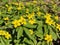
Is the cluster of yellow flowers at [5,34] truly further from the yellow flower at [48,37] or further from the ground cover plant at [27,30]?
the yellow flower at [48,37]

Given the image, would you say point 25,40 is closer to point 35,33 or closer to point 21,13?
point 35,33

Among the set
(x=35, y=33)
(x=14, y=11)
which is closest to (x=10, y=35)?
(x=35, y=33)

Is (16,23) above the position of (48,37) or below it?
above

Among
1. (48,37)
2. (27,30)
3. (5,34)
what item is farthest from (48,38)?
(5,34)

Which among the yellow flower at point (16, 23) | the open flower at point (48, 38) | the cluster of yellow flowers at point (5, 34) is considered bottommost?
the open flower at point (48, 38)

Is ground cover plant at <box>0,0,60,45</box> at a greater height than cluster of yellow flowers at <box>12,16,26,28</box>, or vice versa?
cluster of yellow flowers at <box>12,16,26,28</box>

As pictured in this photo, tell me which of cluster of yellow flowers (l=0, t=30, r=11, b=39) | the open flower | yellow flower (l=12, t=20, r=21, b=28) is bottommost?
the open flower

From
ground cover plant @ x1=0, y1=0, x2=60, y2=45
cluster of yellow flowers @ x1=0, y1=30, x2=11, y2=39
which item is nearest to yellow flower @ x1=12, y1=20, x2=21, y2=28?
ground cover plant @ x1=0, y1=0, x2=60, y2=45

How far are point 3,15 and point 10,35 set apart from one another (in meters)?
0.41

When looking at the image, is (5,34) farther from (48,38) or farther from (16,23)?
(48,38)

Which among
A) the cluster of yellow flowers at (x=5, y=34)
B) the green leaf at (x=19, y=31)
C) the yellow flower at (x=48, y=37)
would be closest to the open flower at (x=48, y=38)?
the yellow flower at (x=48, y=37)

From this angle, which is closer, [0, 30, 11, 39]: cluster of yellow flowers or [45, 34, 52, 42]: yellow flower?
[0, 30, 11, 39]: cluster of yellow flowers

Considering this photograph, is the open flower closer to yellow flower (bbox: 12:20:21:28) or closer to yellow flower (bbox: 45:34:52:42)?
yellow flower (bbox: 45:34:52:42)

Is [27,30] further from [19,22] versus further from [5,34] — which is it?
[5,34]
